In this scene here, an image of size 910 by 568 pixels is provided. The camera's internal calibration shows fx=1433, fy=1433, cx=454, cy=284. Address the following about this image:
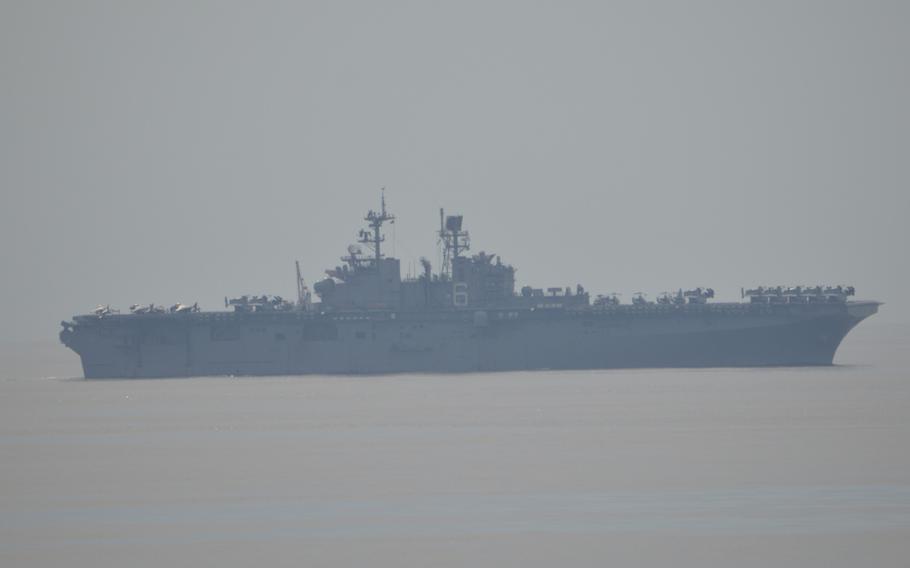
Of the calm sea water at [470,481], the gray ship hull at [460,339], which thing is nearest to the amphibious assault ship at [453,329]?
the gray ship hull at [460,339]

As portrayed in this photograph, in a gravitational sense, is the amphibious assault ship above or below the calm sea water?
above

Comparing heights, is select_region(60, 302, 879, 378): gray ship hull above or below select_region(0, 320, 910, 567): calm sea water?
above

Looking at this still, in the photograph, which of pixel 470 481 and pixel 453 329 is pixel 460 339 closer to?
pixel 453 329

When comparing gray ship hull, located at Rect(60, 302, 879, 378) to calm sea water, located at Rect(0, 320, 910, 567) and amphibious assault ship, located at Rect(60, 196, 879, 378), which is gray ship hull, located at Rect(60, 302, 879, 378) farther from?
calm sea water, located at Rect(0, 320, 910, 567)

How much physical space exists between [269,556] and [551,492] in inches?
314

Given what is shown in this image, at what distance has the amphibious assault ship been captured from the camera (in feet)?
219

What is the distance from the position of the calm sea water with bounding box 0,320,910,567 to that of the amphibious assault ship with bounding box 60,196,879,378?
9307 millimetres

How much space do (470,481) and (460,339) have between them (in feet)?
121

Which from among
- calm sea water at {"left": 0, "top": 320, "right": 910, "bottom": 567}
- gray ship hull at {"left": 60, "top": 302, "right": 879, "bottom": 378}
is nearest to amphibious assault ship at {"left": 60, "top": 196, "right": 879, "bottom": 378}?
gray ship hull at {"left": 60, "top": 302, "right": 879, "bottom": 378}

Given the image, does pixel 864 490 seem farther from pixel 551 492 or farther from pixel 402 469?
pixel 402 469

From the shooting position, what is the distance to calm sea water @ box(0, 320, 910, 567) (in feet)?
81.1

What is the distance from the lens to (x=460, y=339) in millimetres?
69062

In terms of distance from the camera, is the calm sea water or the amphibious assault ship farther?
the amphibious assault ship

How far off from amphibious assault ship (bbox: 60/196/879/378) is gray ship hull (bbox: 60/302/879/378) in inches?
2.6
